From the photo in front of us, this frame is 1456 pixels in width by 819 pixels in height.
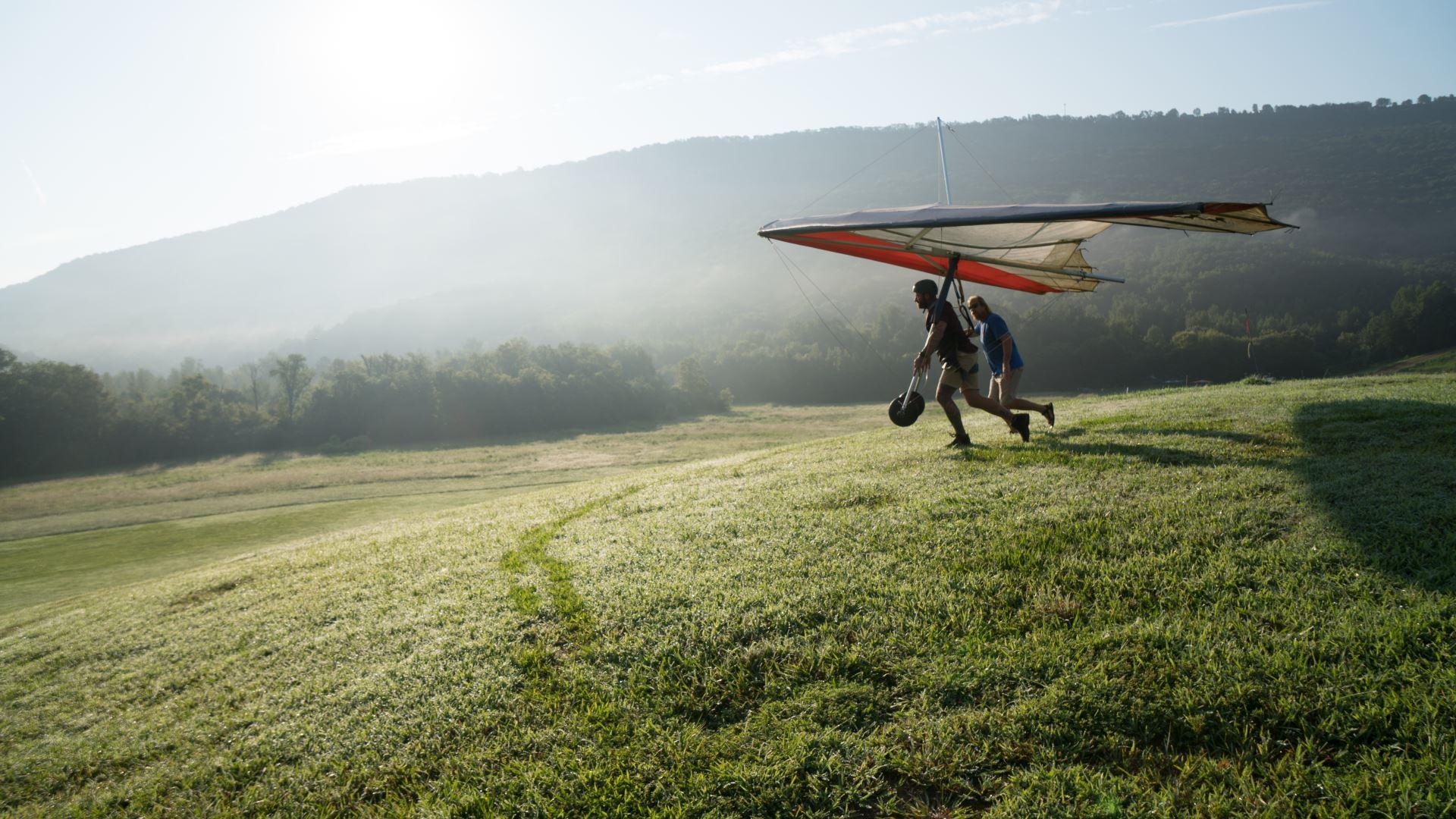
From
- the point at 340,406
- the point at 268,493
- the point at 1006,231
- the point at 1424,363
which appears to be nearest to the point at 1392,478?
the point at 1006,231

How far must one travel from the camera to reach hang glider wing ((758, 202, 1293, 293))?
7895 millimetres

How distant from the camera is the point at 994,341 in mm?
11492

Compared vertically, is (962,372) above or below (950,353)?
below

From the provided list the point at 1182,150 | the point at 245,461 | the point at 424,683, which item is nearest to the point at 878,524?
the point at 424,683

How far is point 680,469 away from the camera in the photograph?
1590 centimetres

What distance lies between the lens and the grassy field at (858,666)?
12.0 feet

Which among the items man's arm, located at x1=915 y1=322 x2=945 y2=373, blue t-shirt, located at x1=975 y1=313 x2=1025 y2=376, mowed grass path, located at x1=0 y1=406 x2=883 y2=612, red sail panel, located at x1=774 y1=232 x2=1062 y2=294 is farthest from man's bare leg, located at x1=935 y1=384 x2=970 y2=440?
mowed grass path, located at x1=0 y1=406 x2=883 y2=612

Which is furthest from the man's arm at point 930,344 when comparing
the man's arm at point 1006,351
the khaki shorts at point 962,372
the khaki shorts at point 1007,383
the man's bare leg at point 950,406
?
the khaki shorts at point 1007,383

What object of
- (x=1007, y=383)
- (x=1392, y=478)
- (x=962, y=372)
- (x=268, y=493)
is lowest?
(x=268, y=493)

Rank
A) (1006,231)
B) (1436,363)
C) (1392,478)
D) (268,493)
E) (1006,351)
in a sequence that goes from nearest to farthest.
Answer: (1392,478), (1006,231), (1006,351), (268,493), (1436,363)

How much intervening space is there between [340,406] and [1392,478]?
9194cm

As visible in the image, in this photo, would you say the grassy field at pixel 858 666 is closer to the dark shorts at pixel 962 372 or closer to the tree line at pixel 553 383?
the dark shorts at pixel 962 372

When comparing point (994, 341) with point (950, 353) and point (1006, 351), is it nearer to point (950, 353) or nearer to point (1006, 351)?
point (1006, 351)

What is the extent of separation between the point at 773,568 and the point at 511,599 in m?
2.77
